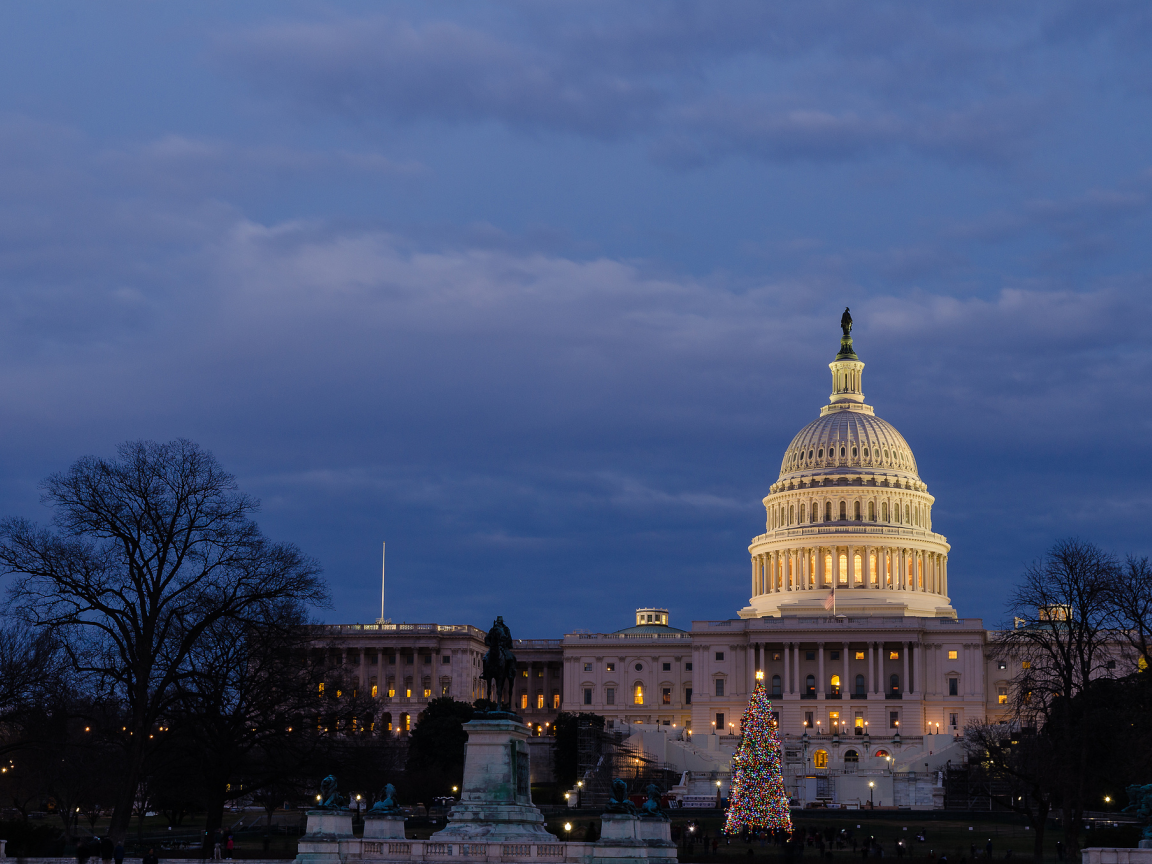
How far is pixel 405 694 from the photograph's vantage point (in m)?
169

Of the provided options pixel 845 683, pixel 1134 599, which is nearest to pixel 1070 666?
pixel 1134 599

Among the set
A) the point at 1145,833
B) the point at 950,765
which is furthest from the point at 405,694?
the point at 1145,833

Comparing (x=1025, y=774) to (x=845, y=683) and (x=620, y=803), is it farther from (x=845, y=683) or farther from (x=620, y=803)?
(x=845, y=683)

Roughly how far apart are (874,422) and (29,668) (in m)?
131

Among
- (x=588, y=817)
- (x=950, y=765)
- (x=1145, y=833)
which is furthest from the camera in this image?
(x=950, y=765)

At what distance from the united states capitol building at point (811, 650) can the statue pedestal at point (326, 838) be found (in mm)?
90631

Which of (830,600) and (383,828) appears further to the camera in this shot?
(830,600)

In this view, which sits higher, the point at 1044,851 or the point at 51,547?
the point at 51,547

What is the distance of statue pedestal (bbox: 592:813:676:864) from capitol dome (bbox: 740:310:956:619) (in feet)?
403

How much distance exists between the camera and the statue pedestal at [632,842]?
4294cm

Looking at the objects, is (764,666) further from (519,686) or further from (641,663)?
(519,686)

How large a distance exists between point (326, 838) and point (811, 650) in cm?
12027

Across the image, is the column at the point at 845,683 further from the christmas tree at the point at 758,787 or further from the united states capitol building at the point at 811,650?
the christmas tree at the point at 758,787

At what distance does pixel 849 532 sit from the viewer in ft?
568
